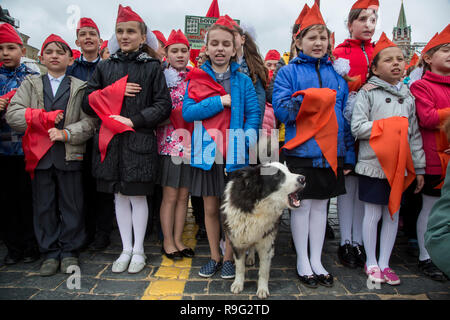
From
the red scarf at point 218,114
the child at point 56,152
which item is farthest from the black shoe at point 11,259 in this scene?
the red scarf at point 218,114

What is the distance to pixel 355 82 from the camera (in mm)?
3488

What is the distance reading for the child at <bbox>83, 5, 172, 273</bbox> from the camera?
3.06 m

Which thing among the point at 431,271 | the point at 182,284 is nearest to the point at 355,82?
the point at 431,271

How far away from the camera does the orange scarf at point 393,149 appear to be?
9.57 feet

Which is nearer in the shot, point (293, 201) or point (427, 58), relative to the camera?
point (293, 201)

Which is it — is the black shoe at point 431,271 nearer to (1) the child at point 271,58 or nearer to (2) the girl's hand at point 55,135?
(2) the girl's hand at point 55,135

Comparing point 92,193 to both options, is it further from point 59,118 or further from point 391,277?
point 391,277

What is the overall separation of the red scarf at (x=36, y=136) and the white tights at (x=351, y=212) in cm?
377

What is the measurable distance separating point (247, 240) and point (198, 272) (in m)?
0.87

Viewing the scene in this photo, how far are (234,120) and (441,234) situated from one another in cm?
207

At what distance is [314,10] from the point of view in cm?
305

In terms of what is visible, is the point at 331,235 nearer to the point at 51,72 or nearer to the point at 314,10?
the point at 314,10

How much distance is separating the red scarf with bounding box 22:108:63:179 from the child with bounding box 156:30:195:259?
4.13 ft

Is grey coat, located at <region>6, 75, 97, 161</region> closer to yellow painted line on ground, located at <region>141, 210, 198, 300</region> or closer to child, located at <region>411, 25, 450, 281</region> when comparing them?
yellow painted line on ground, located at <region>141, 210, 198, 300</region>
